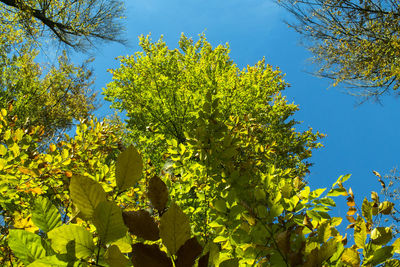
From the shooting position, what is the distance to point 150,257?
0.40 meters

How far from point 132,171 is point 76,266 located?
0.63 ft

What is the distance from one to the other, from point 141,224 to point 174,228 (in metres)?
0.08

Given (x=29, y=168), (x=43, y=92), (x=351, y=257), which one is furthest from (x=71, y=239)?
(x=43, y=92)

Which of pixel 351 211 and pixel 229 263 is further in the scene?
pixel 351 211

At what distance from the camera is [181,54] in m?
14.0

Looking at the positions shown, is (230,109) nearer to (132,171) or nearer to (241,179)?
(241,179)

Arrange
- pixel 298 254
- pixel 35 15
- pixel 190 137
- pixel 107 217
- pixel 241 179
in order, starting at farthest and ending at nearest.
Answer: pixel 35 15
pixel 190 137
pixel 241 179
pixel 298 254
pixel 107 217

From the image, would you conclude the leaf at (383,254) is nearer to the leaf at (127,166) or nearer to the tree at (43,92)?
the leaf at (127,166)

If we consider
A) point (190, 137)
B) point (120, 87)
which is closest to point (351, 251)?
point (190, 137)

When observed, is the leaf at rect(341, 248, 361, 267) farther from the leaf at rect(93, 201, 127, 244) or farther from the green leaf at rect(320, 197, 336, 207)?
the leaf at rect(93, 201, 127, 244)

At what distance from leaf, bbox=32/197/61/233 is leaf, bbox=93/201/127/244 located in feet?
0.51

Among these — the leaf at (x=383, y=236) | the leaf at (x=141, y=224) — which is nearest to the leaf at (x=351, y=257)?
the leaf at (x=383, y=236)

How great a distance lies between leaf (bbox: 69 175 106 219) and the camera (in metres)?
0.38

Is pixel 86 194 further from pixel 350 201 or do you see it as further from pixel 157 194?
pixel 350 201
